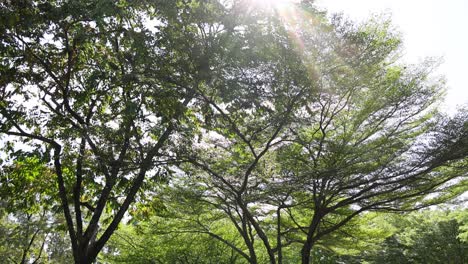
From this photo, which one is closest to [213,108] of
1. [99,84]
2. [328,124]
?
[99,84]

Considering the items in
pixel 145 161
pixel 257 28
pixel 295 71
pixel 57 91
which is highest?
pixel 57 91

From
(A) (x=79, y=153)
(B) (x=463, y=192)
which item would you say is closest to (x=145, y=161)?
(A) (x=79, y=153)

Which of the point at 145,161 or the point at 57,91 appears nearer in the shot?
the point at 145,161

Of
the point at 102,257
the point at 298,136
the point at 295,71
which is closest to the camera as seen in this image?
the point at 295,71

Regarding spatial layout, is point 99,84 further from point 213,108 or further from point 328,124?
point 328,124

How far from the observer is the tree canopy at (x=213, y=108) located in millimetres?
5238

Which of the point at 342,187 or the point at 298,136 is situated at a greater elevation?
the point at 298,136

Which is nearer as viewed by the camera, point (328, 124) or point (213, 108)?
point (213, 108)

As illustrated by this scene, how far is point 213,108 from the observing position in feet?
21.1

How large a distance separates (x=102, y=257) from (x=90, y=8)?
44.6ft

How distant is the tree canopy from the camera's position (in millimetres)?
5238

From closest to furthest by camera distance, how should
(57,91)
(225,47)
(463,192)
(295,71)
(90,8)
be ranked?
(90,8) < (225,47) < (295,71) < (57,91) < (463,192)

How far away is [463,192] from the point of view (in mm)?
10070

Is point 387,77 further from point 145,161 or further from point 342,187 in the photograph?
point 145,161
